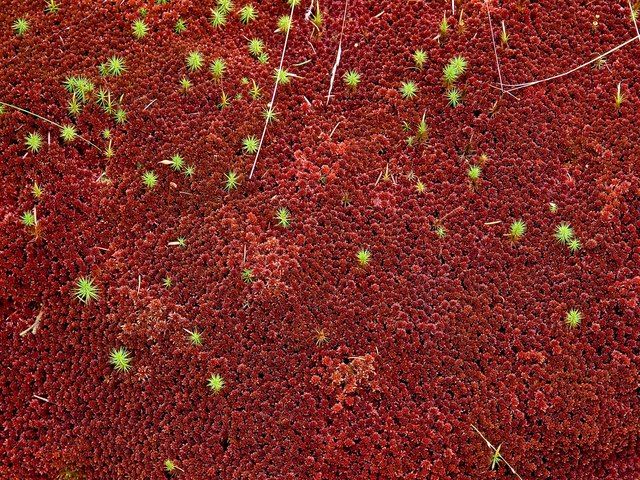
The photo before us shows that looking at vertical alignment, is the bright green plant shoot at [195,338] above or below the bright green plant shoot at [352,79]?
below

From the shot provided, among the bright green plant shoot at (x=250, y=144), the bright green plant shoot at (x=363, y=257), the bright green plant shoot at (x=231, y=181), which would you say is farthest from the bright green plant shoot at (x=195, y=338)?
the bright green plant shoot at (x=250, y=144)

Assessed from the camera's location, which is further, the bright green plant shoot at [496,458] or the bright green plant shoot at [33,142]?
the bright green plant shoot at [33,142]

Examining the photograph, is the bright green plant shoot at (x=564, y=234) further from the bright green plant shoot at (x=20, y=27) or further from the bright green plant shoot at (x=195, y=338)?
the bright green plant shoot at (x=20, y=27)

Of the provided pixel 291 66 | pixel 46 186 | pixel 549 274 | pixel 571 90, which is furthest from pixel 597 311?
pixel 46 186

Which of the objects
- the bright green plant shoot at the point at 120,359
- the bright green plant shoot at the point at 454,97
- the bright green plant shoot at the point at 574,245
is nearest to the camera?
the bright green plant shoot at the point at 120,359

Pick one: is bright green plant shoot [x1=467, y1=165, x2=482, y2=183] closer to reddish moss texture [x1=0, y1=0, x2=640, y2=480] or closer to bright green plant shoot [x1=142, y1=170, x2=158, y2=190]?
reddish moss texture [x1=0, y1=0, x2=640, y2=480]

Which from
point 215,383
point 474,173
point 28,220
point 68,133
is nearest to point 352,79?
point 474,173

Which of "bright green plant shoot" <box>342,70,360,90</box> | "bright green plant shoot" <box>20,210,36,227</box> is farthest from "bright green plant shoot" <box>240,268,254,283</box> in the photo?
"bright green plant shoot" <box>342,70,360,90</box>
